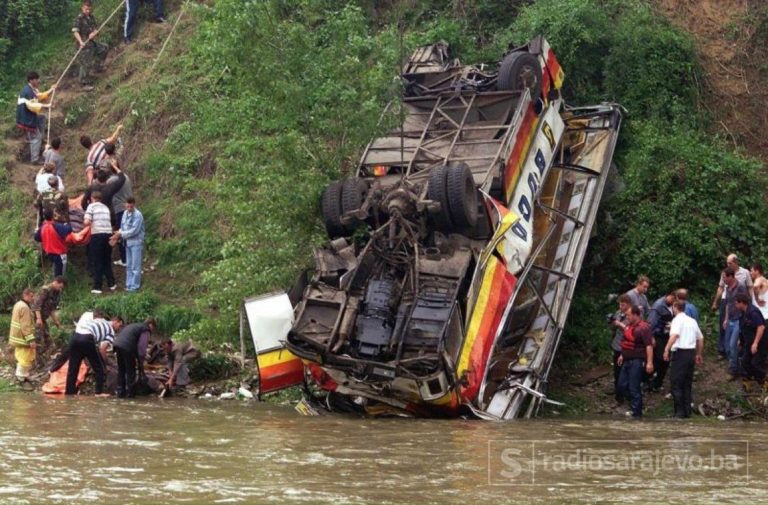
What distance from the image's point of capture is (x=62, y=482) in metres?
10.8

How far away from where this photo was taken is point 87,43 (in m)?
24.4

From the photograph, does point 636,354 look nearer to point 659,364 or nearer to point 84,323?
point 659,364

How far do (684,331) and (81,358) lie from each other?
7752mm

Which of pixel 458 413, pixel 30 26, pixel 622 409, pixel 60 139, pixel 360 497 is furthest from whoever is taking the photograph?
pixel 30 26

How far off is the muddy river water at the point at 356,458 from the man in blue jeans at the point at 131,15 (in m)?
10.9

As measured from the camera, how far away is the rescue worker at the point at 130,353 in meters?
16.9

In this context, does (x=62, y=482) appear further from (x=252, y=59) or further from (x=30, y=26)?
(x=30, y=26)

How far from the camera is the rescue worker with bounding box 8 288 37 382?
17922 millimetres

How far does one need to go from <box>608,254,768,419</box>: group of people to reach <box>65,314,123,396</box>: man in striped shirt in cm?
661

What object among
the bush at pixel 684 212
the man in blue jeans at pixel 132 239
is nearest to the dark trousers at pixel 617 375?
the bush at pixel 684 212

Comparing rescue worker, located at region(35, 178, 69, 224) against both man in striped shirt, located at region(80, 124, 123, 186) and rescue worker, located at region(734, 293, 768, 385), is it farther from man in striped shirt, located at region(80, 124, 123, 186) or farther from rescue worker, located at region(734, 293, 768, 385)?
rescue worker, located at region(734, 293, 768, 385)

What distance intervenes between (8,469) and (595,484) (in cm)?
503

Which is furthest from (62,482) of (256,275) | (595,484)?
(256,275)

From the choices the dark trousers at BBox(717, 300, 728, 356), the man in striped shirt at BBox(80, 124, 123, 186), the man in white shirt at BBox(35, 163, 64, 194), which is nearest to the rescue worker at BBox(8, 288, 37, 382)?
the man in white shirt at BBox(35, 163, 64, 194)
